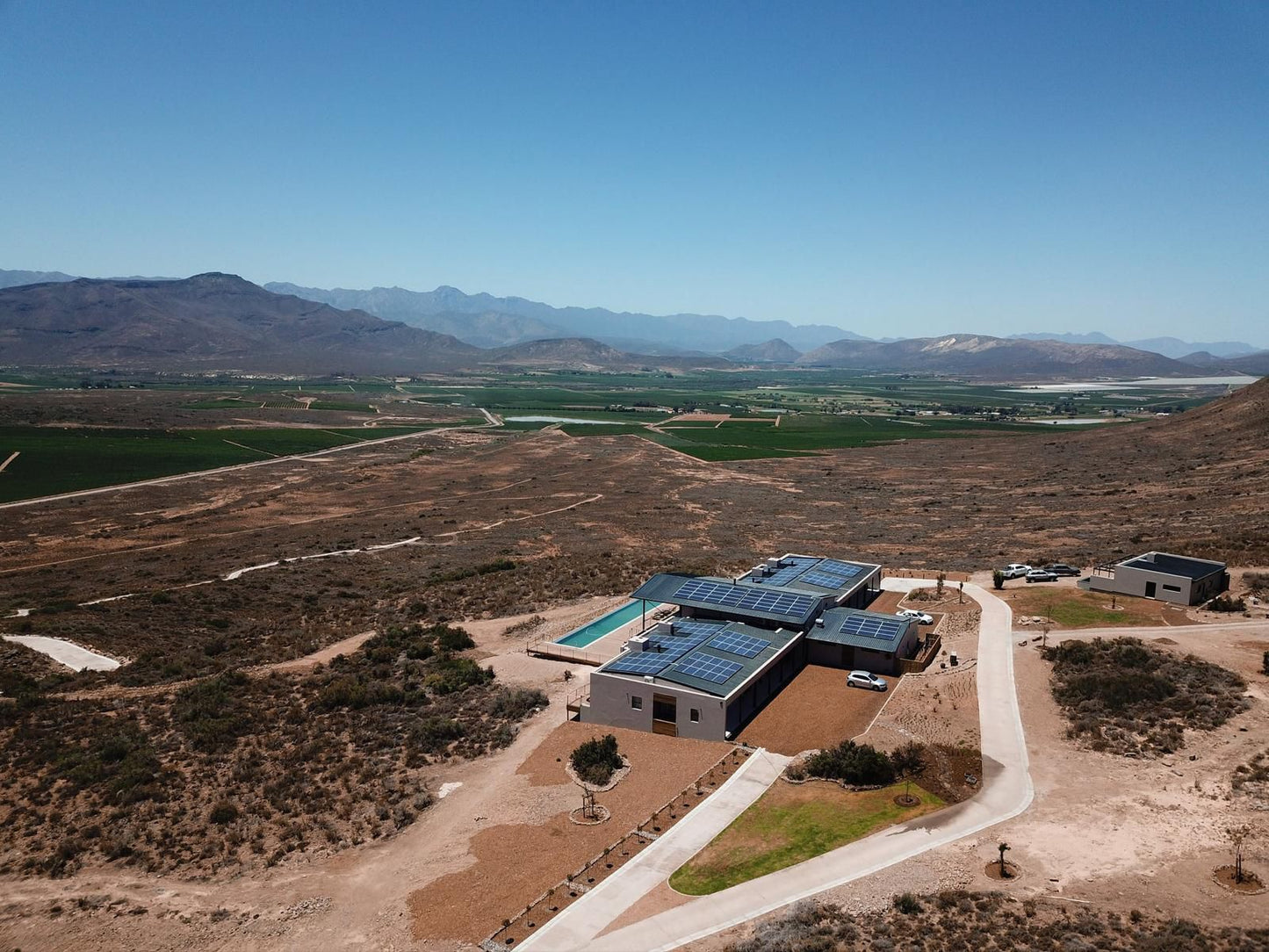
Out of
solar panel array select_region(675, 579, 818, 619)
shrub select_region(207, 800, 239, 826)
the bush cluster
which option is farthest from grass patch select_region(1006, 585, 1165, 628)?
shrub select_region(207, 800, 239, 826)

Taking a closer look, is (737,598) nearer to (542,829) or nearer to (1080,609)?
(542,829)

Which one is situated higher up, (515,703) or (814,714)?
(814,714)

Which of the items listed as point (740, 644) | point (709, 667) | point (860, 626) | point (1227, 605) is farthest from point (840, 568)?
point (1227, 605)

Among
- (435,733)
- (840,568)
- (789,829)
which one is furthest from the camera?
(840,568)

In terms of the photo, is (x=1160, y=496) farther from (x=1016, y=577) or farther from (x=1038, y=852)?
(x=1038, y=852)

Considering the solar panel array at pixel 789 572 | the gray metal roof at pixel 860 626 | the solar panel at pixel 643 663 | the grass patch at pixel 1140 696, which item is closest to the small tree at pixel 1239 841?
the grass patch at pixel 1140 696

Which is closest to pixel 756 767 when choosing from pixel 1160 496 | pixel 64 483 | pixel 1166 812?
pixel 1166 812

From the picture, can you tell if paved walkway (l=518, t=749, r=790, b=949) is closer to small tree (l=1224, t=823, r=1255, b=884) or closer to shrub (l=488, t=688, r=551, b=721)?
shrub (l=488, t=688, r=551, b=721)
